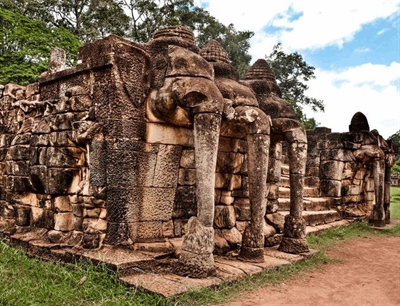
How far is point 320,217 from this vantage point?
9.55 m

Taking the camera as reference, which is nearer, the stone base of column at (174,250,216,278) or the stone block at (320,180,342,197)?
the stone base of column at (174,250,216,278)

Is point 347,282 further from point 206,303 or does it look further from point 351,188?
point 351,188

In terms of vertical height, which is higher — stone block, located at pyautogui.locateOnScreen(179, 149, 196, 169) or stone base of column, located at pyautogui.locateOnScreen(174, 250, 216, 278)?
stone block, located at pyautogui.locateOnScreen(179, 149, 196, 169)

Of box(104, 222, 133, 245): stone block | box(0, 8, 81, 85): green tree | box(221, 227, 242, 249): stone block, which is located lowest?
box(221, 227, 242, 249): stone block

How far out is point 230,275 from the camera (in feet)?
14.5

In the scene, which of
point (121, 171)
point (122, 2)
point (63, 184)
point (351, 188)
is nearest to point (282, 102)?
point (121, 171)

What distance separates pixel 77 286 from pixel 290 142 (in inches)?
152

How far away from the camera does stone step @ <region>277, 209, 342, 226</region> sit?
29.7ft

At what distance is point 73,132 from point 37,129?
104cm

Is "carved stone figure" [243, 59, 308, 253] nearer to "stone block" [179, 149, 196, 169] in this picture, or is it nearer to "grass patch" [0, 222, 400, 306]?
"grass patch" [0, 222, 400, 306]

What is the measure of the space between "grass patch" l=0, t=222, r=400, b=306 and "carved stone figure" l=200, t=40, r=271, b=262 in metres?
0.45

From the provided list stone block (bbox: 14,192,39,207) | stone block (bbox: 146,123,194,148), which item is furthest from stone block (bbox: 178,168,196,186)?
stone block (bbox: 14,192,39,207)

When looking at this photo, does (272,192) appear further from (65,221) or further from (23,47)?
(23,47)

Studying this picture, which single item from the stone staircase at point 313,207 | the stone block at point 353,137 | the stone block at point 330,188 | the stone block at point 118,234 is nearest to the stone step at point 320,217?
the stone staircase at point 313,207
